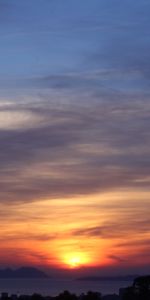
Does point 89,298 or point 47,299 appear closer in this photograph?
point 89,298

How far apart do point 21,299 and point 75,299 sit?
1077cm

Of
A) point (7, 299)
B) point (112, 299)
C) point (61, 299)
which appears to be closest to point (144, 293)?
point (61, 299)

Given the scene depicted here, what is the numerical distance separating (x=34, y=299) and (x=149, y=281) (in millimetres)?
6087

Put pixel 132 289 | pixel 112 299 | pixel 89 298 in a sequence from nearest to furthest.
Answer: pixel 89 298, pixel 132 289, pixel 112 299

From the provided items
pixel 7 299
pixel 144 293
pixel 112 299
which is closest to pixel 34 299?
pixel 7 299

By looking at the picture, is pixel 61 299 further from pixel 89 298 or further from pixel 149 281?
pixel 149 281

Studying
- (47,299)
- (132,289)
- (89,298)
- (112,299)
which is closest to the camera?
(89,298)

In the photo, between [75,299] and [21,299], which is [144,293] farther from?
[21,299]

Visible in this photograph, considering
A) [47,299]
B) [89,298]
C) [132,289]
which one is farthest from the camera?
[47,299]

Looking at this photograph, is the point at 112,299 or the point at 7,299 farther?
the point at 112,299

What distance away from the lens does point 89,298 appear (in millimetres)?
41969

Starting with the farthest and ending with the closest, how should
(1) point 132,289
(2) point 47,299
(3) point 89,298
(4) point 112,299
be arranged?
(4) point 112,299 < (2) point 47,299 < (1) point 132,289 < (3) point 89,298

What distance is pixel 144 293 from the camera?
143 ft

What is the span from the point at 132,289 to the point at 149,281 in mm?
983
